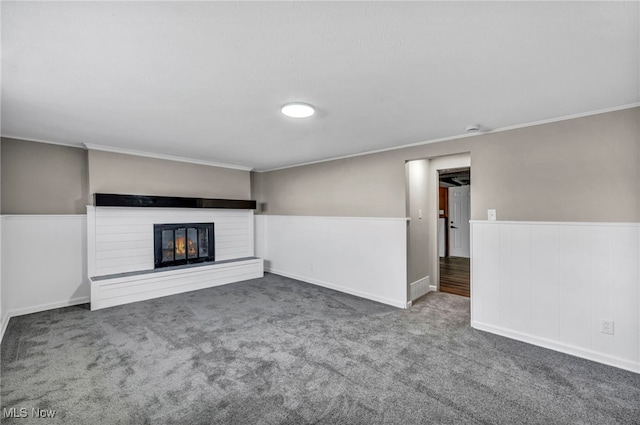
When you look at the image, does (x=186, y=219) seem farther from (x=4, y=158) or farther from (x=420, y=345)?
(x=420, y=345)

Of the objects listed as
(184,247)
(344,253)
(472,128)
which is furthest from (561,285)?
(184,247)

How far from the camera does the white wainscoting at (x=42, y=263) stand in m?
3.58

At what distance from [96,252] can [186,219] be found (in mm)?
1324

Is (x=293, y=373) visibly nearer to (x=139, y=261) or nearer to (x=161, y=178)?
(x=139, y=261)

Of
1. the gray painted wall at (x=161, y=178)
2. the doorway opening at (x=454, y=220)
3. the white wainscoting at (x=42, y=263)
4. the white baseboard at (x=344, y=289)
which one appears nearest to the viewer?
the white wainscoting at (x=42, y=263)

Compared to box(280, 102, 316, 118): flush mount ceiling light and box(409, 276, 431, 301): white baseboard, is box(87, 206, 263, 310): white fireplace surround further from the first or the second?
box(280, 102, 316, 118): flush mount ceiling light

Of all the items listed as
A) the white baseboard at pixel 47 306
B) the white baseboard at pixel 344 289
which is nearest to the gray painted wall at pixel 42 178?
the white baseboard at pixel 47 306

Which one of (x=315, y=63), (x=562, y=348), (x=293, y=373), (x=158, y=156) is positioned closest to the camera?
(x=315, y=63)

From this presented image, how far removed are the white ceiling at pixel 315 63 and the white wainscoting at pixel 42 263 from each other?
1326 mm

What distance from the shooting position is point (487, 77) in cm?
198

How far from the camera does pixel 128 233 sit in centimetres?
441

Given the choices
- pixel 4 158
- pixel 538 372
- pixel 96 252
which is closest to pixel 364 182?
pixel 538 372

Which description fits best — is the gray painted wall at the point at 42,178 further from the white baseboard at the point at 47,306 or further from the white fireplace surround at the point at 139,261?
the white baseboard at the point at 47,306

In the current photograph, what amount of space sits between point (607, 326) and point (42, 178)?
645 centimetres
